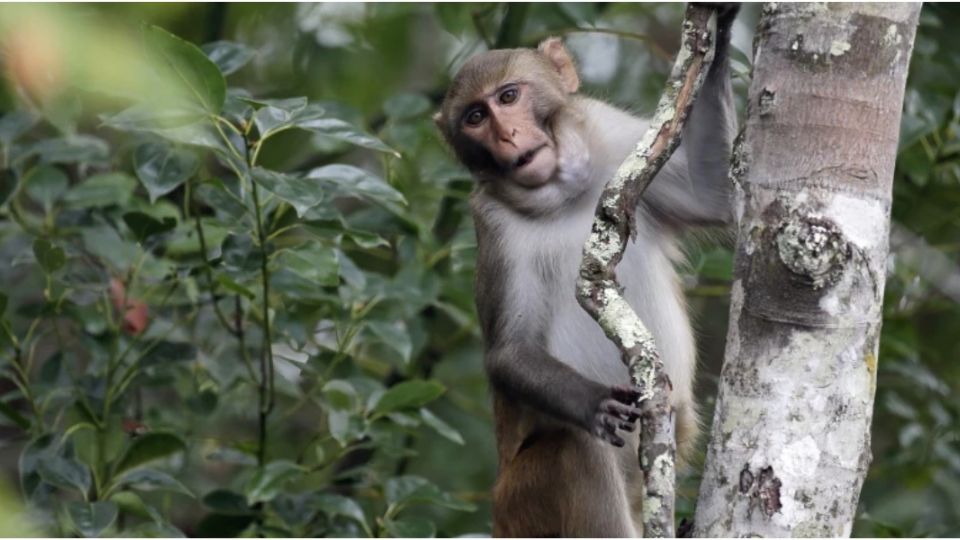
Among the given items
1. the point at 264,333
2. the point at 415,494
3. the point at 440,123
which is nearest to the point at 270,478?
the point at 415,494

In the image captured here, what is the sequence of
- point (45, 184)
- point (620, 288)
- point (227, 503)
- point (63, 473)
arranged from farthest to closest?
point (45, 184) → point (227, 503) → point (63, 473) → point (620, 288)

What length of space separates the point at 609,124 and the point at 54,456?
2.36 metres

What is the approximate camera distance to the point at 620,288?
10.1 feet

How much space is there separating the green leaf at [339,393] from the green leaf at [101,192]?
3.98 feet

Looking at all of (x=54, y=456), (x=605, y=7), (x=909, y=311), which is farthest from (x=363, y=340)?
(x=909, y=311)

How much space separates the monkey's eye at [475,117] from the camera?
475 cm

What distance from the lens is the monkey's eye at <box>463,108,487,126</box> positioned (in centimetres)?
475

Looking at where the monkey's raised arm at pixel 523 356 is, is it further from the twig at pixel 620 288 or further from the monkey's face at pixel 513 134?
the twig at pixel 620 288

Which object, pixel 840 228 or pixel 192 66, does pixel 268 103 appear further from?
pixel 840 228

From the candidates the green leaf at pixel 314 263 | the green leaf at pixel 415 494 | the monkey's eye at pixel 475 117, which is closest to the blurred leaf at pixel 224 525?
the green leaf at pixel 415 494

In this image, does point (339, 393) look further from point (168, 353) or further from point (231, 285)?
point (168, 353)

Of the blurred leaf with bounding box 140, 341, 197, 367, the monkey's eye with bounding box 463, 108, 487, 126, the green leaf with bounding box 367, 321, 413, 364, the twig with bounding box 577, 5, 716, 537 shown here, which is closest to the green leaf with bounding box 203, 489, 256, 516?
the blurred leaf with bounding box 140, 341, 197, 367

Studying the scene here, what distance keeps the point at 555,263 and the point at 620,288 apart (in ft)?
5.60

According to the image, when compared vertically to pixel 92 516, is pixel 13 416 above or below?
above
